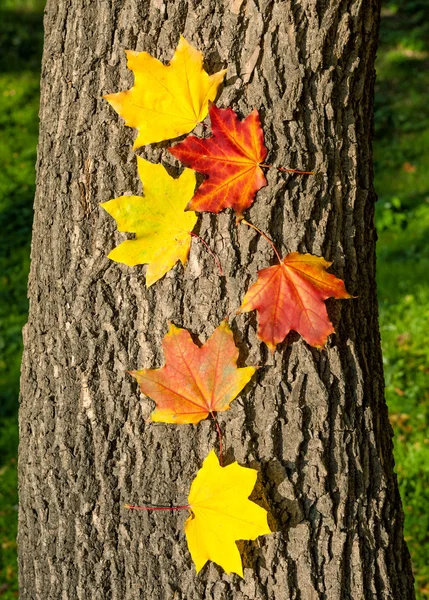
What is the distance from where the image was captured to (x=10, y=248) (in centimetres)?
556

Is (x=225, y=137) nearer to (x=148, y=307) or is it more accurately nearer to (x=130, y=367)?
(x=148, y=307)

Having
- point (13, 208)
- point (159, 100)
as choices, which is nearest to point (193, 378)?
point (159, 100)

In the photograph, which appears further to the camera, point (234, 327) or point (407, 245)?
point (407, 245)

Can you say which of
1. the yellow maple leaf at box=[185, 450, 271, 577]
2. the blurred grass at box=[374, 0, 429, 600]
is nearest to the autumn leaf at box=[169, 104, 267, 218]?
the yellow maple leaf at box=[185, 450, 271, 577]

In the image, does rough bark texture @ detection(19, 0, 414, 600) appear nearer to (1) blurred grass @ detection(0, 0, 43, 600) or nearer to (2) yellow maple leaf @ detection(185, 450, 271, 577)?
(2) yellow maple leaf @ detection(185, 450, 271, 577)

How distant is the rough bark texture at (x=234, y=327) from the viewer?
1455mm

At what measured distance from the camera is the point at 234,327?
1474mm

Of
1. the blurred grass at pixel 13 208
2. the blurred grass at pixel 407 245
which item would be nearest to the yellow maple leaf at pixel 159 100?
the blurred grass at pixel 407 245

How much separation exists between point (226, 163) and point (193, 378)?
1.60ft

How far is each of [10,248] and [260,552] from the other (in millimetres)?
4567

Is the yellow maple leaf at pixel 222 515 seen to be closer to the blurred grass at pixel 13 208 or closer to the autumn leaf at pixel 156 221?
the autumn leaf at pixel 156 221

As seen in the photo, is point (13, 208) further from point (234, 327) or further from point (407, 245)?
point (234, 327)

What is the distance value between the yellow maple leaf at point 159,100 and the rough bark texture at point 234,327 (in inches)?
1.5

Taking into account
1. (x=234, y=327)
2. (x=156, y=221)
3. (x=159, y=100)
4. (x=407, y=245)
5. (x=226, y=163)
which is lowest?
(x=234, y=327)
